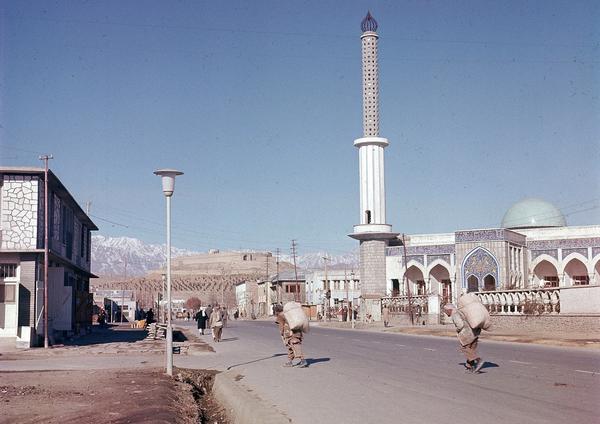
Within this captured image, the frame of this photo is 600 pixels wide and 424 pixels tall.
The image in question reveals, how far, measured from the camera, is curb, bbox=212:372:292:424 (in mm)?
8500

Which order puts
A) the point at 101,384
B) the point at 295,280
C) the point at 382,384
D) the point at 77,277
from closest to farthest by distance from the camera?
the point at 382,384 → the point at 101,384 → the point at 77,277 → the point at 295,280

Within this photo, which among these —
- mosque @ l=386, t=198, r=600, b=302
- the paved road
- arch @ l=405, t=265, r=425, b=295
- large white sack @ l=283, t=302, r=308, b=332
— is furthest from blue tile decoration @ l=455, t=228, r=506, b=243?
large white sack @ l=283, t=302, r=308, b=332

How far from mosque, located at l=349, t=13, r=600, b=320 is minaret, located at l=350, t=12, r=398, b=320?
0.27ft

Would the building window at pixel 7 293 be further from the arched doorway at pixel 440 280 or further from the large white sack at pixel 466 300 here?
the arched doorway at pixel 440 280

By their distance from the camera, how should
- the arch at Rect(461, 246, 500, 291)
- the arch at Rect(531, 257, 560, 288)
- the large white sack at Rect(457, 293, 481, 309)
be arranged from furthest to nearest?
the arch at Rect(531, 257, 560, 288) < the arch at Rect(461, 246, 500, 291) < the large white sack at Rect(457, 293, 481, 309)

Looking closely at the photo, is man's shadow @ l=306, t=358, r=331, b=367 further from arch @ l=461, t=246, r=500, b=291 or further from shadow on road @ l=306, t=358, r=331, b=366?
arch @ l=461, t=246, r=500, b=291

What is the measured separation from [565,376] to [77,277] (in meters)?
31.3

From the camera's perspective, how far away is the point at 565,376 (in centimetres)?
1312

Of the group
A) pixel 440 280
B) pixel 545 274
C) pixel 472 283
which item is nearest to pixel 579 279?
pixel 545 274

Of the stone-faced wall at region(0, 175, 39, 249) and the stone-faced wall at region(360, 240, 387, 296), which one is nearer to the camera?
the stone-faced wall at region(0, 175, 39, 249)

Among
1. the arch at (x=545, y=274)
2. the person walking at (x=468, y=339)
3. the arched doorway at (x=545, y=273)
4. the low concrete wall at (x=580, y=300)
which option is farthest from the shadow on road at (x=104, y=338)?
the arched doorway at (x=545, y=273)

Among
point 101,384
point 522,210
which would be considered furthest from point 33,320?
point 522,210

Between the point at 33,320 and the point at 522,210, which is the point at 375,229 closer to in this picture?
the point at 522,210

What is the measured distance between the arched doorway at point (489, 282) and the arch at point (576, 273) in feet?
20.4
